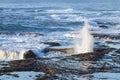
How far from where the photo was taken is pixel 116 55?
26.1m

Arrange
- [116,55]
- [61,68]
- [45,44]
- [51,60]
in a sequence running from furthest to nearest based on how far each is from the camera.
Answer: [45,44] → [116,55] → [51,60] → [61,68]

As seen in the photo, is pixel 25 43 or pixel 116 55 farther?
pixel 25 43

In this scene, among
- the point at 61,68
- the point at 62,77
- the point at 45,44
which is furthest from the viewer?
the point at 45,44

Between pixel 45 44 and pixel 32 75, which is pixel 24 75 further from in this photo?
pixel 45 44

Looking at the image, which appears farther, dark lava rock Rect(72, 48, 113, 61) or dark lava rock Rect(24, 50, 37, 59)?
dark lava rock Rect(24, 50, 37, 59)

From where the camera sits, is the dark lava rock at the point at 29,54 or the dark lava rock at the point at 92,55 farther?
the dark lava rock at the point at 29,54

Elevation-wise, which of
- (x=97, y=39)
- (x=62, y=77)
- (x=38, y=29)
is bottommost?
(x=62, y=77)

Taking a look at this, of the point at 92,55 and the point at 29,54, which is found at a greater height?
the point at 29,54

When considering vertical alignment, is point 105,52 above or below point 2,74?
above

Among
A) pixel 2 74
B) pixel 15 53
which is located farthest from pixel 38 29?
pixel 2 74

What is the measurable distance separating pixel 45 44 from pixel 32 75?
37.5 ft

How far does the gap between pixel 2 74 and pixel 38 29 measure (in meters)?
28.5

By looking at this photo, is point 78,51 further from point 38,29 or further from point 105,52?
point 38,29

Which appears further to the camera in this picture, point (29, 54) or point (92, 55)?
point (29, 54)
